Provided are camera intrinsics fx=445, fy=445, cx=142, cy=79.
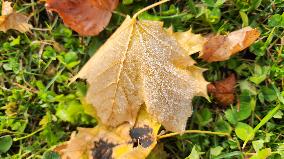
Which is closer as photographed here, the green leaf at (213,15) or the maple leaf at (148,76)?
the maple leaf at (148,76)

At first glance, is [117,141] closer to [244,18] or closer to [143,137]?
[143,137]

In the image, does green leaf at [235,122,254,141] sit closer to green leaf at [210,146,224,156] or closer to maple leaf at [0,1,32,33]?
green leaf at [210,146,224,156]

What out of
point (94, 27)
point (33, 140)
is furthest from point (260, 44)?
point (33, 140)

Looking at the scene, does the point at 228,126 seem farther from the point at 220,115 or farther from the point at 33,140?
the point at 33,140

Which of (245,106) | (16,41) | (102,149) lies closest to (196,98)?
(245,106)

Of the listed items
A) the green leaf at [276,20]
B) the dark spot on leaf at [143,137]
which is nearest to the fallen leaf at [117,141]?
the dark spot on leaf at [143,137]

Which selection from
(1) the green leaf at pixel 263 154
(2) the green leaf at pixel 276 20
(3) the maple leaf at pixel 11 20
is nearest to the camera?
(1) the green leaf at pixel 263 154

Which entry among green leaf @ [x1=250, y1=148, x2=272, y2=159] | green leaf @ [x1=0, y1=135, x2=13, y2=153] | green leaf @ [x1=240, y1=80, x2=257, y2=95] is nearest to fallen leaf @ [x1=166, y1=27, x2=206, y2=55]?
green leaf @ [x1=240, y1=80, x2=257, y2=95]

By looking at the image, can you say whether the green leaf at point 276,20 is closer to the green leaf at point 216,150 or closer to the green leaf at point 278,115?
the green leaf at point 278,115
